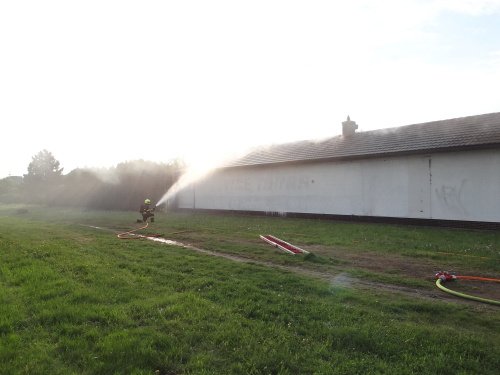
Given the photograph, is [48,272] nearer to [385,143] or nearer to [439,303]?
[439,303]

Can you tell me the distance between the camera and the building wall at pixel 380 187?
15.8 meters

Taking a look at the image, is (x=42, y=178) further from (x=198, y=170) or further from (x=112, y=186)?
(x=198, y=170)

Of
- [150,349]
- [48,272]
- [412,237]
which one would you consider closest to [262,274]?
[150,349]

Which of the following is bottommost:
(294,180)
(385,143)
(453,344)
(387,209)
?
(453,344)

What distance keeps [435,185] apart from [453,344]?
14.0 metres

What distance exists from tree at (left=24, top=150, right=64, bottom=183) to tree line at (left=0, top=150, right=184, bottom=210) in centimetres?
845

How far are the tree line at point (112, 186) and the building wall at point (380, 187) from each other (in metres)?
7.94

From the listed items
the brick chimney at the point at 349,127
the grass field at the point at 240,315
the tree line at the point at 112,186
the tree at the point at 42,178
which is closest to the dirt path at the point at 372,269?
the grass field at the point at 240,315

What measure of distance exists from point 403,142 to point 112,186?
→ 27.6 m

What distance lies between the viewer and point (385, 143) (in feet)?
63.4

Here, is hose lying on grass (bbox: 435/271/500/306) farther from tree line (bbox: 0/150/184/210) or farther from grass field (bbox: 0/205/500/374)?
tree line (bbox: 0/150/184/210)

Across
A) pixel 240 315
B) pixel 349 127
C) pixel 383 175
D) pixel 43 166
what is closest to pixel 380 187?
pixel 383 175

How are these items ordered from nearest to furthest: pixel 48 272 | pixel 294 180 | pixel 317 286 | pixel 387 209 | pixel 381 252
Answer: pixel 317 286, pixel 48 272, pixel 381 252, pixel 387 209, pixel 294 180

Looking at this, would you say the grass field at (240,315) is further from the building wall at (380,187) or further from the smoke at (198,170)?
the smoke at (198,170)
